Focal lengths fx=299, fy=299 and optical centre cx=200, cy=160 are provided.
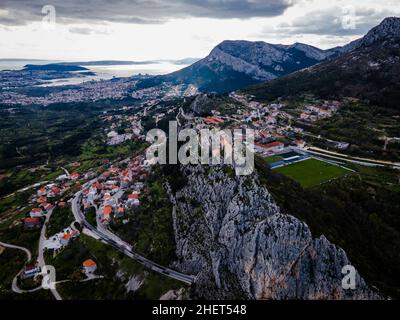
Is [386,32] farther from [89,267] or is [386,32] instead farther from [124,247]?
[89,267]

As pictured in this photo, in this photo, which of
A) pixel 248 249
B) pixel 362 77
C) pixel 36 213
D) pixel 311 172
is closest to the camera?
pixel 248 249

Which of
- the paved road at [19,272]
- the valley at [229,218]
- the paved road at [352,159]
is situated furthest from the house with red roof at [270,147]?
the paved road at [19,272]

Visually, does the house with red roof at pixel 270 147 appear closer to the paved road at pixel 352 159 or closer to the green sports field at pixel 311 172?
the paved road at pixel 352 159

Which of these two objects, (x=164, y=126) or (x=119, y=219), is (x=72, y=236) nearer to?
(x=119, y=219)

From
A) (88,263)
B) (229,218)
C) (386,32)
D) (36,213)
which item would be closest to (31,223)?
(36,213)

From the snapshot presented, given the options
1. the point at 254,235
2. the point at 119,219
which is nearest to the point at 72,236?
the point at 119,219
